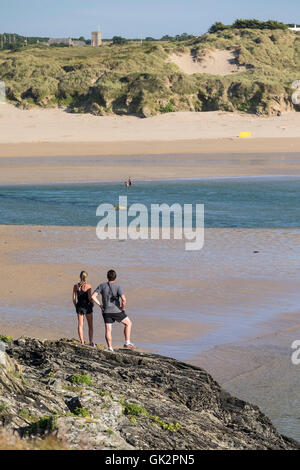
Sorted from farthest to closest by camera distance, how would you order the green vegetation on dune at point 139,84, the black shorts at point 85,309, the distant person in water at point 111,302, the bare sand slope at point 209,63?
1. the bare sand slope at point 209,63
2. the green vegetation on dune at point 139,84
3. the black shorts at point 85,309
4. the distant person in water at point 111,302

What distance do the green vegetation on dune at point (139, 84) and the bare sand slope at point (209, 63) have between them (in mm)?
458

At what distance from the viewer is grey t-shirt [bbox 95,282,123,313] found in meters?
11.8

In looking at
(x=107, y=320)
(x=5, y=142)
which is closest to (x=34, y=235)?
(x=107, y=320)

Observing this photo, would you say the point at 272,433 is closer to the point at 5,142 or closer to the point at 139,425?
the point at 139,425

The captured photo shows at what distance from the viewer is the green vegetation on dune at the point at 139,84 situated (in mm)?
57219

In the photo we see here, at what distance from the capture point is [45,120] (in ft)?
175

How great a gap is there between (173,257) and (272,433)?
413 inches

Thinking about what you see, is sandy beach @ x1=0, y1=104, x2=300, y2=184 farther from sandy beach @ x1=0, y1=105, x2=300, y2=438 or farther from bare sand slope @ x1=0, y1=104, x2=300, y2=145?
sandy beach @ x1=0, y1=105, x2=300, y2=438

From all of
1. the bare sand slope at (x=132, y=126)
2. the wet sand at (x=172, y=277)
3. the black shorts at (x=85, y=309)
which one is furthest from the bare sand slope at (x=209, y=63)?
the black shorts at (x=85, y=309)

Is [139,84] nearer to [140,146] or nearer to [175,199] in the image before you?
[140,146]

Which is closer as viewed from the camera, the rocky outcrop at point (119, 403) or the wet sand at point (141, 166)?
the rocky outcrop at point (119, 403)

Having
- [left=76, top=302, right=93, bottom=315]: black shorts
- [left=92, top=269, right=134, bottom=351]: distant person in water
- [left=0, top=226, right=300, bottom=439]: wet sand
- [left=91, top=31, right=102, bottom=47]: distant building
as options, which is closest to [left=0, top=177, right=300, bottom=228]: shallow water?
[left=0, top=226, right=300, bottom=439]: wet sand

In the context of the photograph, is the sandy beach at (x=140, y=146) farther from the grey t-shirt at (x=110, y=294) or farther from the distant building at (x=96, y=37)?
the distant building at (x=96, y=37)

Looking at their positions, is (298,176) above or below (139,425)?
above
